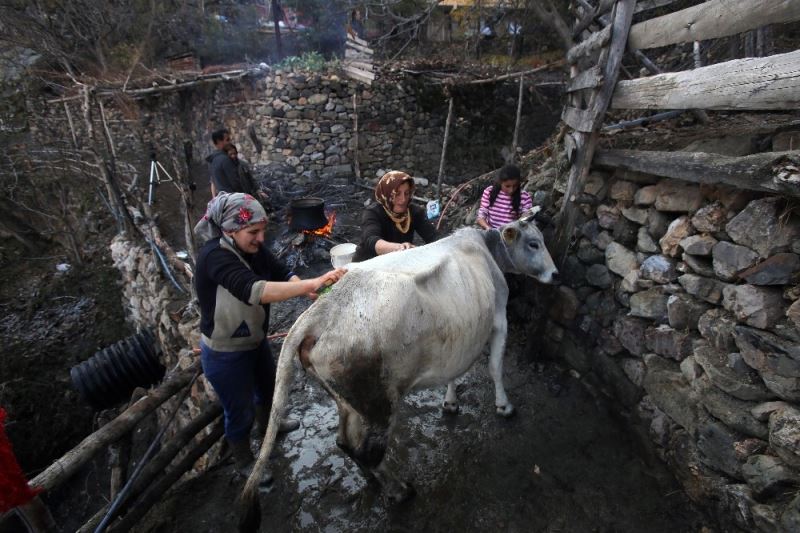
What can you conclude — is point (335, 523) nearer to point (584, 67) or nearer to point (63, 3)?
point (584, 67)

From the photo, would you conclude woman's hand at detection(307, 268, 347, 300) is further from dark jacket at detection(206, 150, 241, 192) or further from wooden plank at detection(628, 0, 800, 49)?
dark jacket at detection(206, 150, 241, 192)

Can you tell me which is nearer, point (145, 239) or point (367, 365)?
point (367, 365)

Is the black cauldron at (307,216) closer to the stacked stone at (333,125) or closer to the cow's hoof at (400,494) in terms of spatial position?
the cow's hoof at (400,494)

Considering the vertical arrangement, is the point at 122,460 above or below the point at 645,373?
below

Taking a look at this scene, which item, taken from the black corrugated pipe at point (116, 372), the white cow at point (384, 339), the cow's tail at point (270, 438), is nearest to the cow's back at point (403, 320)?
the white cow at point (384, 339)

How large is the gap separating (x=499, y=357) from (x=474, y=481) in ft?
3.47

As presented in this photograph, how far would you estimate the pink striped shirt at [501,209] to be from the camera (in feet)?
14.9

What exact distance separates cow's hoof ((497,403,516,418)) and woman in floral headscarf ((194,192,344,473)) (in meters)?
2.18

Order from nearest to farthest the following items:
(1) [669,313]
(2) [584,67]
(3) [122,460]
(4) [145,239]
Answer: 1. (1) [669,313]
2. (3) [122,460]
3. (2) [584,67]
4. (4) [145,239]

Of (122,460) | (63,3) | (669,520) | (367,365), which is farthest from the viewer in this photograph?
(63,3)

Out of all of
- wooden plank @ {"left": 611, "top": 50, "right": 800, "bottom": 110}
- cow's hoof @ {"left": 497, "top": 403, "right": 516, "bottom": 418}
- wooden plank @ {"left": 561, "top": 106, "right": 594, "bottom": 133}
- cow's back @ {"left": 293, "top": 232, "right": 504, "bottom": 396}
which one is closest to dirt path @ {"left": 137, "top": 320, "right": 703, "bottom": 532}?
cow's hoof @ {"left": 497, "top": 403, "right": 516, "bottom": 418}

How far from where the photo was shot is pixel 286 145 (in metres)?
12.2

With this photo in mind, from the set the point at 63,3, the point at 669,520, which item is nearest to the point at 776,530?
the point at 669,520

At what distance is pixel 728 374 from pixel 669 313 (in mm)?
590
